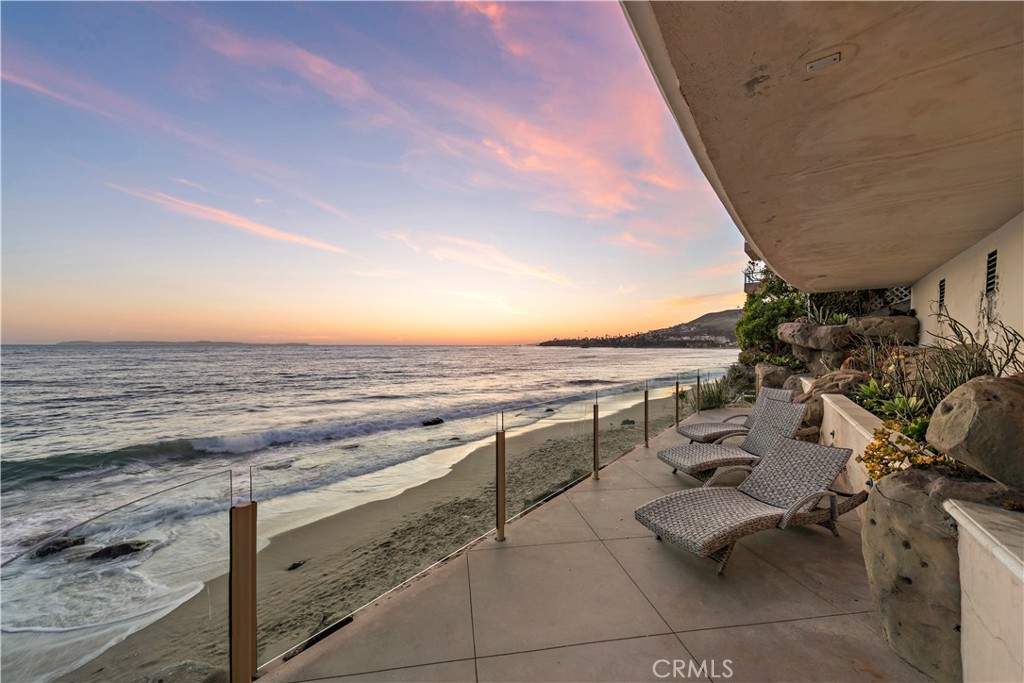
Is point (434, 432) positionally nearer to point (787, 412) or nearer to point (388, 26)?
point (787, 412)

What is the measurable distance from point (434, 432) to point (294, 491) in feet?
8.76

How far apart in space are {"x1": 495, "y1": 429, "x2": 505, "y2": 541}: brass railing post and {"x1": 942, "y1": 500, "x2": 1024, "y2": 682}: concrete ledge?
2.57m

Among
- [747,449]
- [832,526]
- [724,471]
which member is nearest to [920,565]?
[832,526]

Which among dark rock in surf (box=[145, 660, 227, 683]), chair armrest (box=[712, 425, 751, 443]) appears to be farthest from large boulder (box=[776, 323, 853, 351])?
dark rock in surf (box=[145, 660, 227, 683])

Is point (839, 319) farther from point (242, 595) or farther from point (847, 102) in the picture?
point (242, 595)

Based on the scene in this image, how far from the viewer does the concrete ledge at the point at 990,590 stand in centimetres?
129

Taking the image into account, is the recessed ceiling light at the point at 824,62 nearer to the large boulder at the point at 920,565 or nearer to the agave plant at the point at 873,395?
the large boulder at the point at 920,565

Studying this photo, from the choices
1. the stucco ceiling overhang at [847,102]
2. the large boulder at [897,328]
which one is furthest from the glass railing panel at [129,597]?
the large boulder at [897,328]

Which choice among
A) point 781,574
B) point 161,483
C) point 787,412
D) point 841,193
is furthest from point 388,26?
point 161,483

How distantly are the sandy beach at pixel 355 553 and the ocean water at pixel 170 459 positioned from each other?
8.7 inches

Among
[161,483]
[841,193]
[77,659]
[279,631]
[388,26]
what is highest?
[388,26]

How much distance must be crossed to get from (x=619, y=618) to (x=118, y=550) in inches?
129

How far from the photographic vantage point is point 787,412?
489 cm

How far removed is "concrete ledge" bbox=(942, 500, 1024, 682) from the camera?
1295 mm
